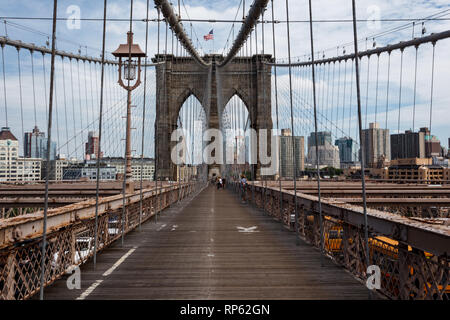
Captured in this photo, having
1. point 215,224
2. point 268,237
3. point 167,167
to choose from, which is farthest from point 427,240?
point 167,167

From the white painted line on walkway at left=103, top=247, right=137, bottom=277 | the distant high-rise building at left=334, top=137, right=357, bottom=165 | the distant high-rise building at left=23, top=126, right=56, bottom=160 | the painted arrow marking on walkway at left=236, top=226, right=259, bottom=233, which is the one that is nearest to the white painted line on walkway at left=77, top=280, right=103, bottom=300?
the white painted line on walkway at left=103, top=247, right=137, bottom=277

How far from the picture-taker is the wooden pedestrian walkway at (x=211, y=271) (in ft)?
15.6

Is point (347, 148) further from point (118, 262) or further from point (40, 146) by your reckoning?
point (118, 262)

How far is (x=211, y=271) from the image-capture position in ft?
19.1

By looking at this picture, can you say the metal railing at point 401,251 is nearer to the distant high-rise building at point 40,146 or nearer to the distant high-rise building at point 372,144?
the distant high-rise building at point 40,146

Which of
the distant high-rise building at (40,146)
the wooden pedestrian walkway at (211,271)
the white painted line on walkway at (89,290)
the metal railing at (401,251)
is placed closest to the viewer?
the metal railing at (401,251)

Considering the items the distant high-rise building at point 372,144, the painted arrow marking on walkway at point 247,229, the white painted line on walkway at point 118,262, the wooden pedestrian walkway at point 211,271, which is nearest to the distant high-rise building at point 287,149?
the distant high-rise building at point 372,144

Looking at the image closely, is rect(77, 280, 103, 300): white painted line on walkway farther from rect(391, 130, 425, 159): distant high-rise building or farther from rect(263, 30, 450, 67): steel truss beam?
rect(391, 130, 425, 159): distant high-rise building

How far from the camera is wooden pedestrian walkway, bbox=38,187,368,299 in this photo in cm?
474

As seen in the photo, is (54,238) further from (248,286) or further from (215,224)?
(215,224)

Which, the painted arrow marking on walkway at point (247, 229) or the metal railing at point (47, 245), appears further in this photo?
the painted arrow marking on walkway at point (247, 229)

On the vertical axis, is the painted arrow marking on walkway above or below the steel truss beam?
below
